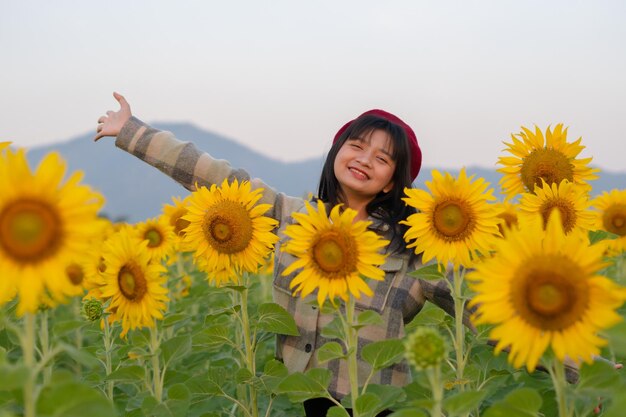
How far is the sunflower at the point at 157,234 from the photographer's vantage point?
17.1ft

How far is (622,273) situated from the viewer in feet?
13.6

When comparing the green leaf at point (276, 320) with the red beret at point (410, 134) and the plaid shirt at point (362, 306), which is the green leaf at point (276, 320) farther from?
the red beret at point (410, 134)

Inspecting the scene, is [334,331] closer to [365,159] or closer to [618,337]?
[618,337]

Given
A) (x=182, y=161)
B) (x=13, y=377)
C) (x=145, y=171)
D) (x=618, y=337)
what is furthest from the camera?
(x=145, y=171)

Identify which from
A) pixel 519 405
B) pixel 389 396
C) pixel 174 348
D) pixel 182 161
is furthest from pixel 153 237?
pixel 519 405

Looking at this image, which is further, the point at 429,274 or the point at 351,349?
the point at 429,274

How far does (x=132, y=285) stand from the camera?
305 cm

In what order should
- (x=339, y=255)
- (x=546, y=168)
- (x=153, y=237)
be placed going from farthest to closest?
1. (x=153, y=237)
2. (x=546, y=168)
3. (x=339, y=255)

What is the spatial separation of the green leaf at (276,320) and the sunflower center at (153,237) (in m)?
2.50

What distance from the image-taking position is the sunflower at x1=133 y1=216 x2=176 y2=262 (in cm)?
521

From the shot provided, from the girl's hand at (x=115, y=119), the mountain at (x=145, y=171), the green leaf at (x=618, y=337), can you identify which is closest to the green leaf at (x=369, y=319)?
the green leaf at (x=618, y=337)

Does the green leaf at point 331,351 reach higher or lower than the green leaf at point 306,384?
higher

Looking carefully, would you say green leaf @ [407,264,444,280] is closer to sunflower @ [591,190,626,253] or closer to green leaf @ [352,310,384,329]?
green leaf @ [352,310,384,329]

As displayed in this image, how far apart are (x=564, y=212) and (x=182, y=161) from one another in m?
2.04
